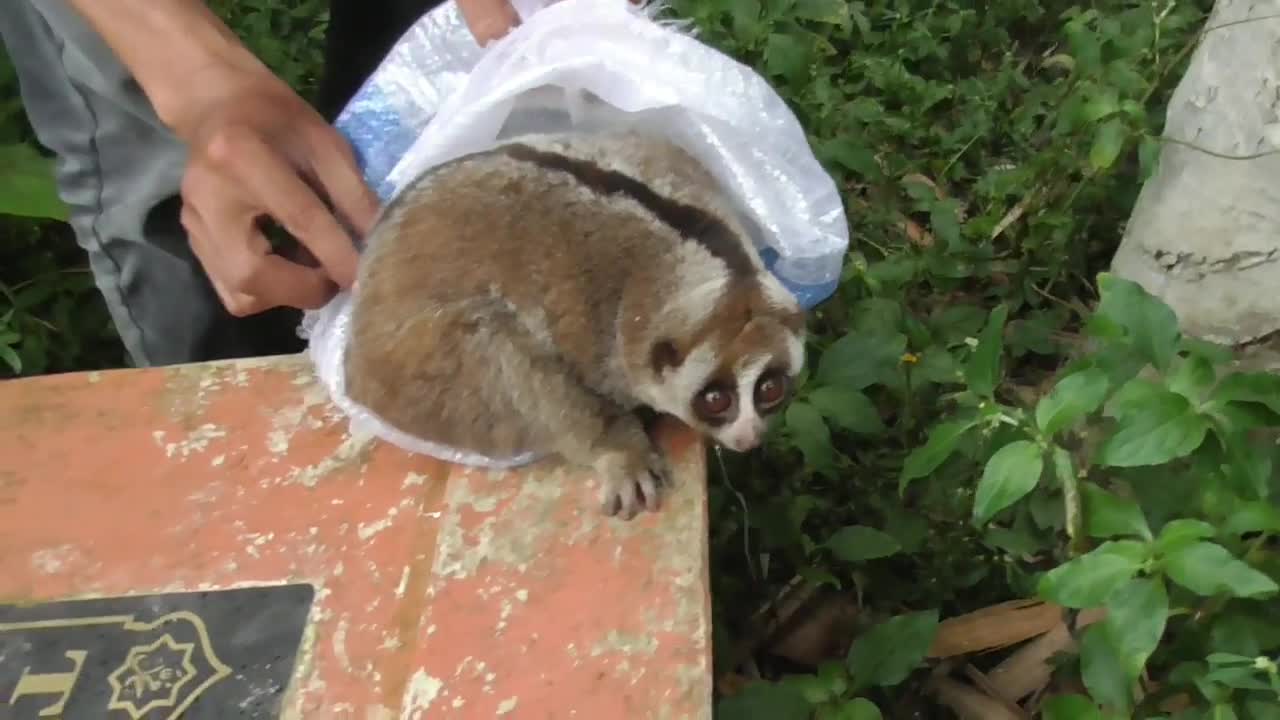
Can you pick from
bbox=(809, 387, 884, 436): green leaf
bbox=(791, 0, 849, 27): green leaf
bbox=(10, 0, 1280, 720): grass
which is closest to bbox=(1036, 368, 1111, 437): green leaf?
bbox=(10, 0, 1280, 720): grass

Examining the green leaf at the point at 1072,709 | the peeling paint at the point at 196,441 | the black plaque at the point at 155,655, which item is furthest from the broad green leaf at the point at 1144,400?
the peeling paint at the point at 196,441

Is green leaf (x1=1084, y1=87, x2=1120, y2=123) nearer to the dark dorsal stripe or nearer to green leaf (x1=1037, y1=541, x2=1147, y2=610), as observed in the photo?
the dark dorsal stripe

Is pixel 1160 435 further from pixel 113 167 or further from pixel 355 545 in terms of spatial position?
pixel 113 167

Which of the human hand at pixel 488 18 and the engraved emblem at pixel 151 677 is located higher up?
the human hand at pixel 488 18

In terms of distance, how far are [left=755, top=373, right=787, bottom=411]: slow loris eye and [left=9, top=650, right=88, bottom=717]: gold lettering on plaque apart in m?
1.17

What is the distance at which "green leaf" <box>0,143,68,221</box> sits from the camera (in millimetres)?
2883

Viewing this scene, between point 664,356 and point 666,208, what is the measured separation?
27 centimetres

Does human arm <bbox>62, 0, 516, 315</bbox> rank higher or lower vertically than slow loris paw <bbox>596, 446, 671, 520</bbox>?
higher

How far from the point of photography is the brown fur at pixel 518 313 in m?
1.93

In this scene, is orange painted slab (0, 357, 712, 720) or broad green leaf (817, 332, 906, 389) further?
broad green leaf (817, 332, 906, 389)

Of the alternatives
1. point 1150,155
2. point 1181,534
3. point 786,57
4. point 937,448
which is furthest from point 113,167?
point 1150,155

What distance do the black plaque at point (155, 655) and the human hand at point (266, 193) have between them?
0.58 m

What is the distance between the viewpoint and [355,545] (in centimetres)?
183

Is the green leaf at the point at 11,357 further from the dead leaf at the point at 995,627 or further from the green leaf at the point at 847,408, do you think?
the dead leaf at the point at 995,627
